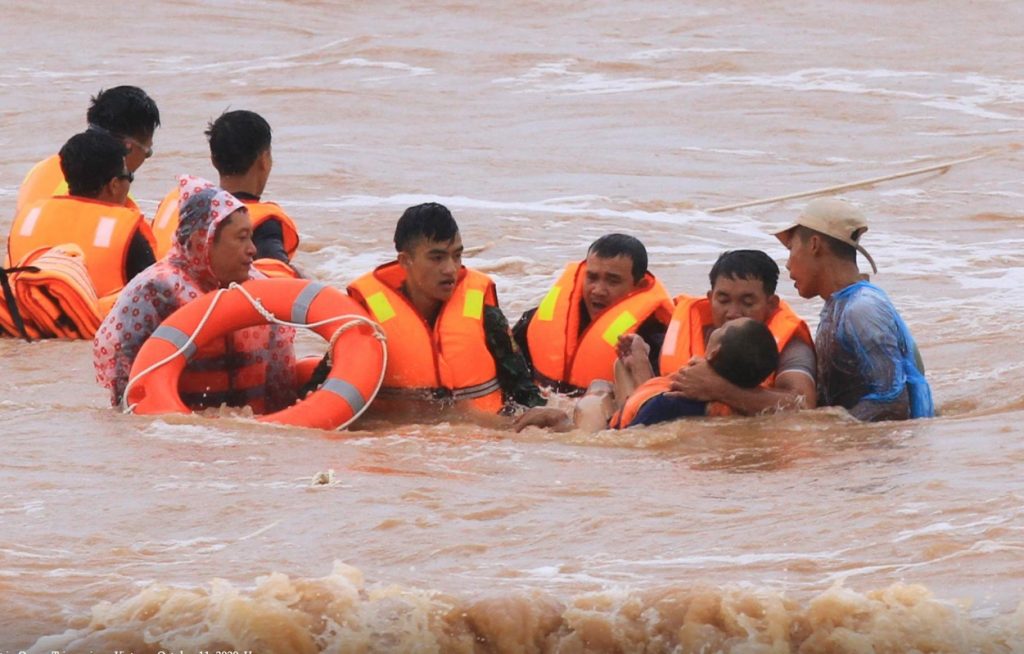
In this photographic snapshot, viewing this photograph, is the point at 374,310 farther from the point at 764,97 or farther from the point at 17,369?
the point at 764,97

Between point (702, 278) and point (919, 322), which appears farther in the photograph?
point (702, 278)

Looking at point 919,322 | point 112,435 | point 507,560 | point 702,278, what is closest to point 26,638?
point 507,560

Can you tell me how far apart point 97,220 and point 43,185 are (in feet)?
2.98

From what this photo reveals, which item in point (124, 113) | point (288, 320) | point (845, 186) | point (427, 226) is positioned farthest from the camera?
point (845, 186)

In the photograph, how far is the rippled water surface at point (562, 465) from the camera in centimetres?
497

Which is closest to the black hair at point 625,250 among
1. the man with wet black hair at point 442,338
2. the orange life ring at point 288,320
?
the man with wet black hair at point 442,338

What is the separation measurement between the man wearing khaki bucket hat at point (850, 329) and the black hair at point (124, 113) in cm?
445

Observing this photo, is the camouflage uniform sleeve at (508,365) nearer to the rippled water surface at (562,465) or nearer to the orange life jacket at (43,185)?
the rippled water surface at (562,465)

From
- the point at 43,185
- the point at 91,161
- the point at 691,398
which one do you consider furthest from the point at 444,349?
the point at 43,185

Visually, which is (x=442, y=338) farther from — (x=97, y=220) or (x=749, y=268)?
(x=97, y=220)

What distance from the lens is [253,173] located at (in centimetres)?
894

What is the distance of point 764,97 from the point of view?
792 inches

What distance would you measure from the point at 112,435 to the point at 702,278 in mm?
5955

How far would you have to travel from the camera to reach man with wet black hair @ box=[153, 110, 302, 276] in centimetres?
876
